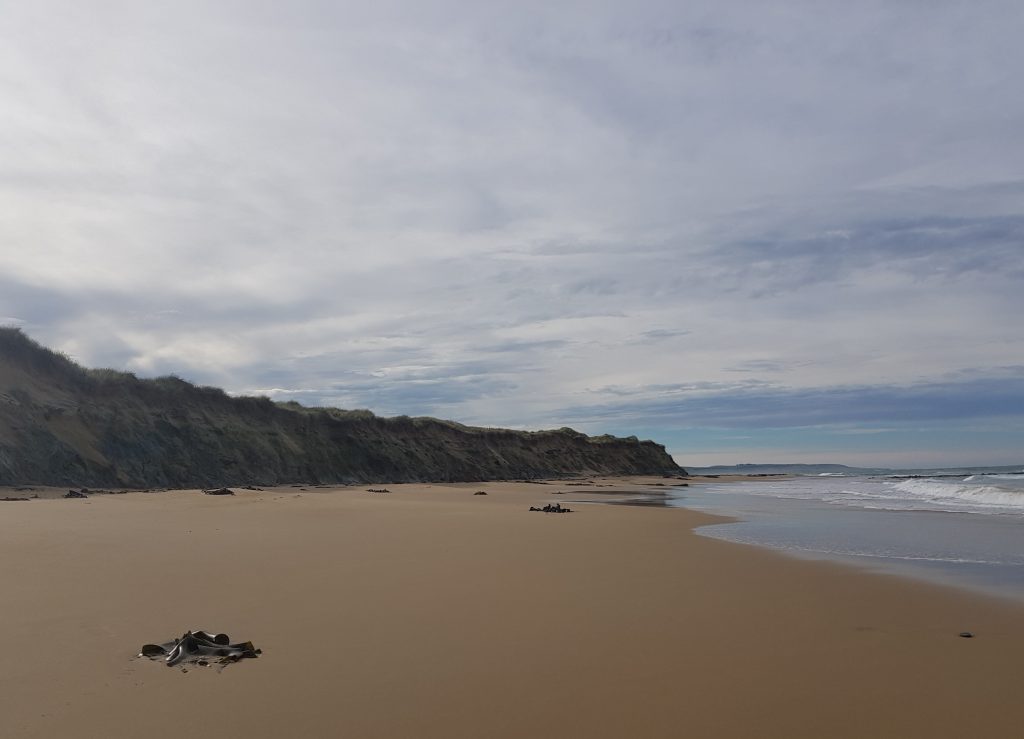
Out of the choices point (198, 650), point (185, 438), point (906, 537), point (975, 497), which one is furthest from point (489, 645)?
point (185, 438)

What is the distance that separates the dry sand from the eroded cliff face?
702 inches

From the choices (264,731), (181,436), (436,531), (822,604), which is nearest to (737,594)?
(822,604)

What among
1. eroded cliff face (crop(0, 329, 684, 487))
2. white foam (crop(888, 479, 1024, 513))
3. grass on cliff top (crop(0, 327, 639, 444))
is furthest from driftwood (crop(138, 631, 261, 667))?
grass on cliff top (crop(0, 327, 639, 444))

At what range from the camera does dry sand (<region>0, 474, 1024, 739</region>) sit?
3188 mm

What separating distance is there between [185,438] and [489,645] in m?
28.8

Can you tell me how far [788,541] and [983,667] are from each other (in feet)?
21.0

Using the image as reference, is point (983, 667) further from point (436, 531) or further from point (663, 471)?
point (663, 471)

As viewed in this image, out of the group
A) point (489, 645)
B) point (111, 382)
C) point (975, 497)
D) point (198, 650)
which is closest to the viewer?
point (198, 650)

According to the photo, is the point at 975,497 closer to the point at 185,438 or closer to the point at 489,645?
the point at 489,645

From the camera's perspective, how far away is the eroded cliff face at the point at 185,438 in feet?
74.6

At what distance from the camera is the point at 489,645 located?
4.33 meters

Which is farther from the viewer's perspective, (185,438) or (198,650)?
(185,438)

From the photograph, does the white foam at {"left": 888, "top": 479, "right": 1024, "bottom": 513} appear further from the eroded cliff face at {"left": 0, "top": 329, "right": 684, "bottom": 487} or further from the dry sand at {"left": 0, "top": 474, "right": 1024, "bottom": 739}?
the eroded cliff face at {"left": 0, "top": 329, "right": 684, "bottom": 487}

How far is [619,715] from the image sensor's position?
325 centimetres
